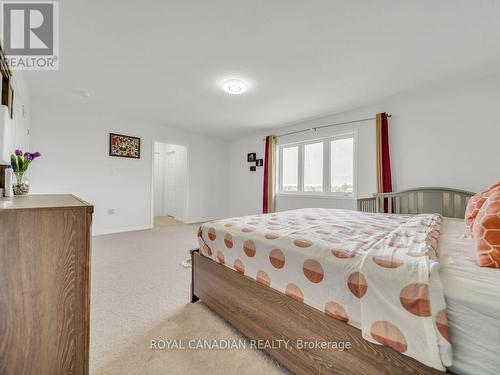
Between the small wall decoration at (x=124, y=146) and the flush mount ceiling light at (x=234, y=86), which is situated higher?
the flush mount ceiling light at (x=234, y=86)

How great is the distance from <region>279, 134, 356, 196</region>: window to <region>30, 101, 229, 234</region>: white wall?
98.3 inches

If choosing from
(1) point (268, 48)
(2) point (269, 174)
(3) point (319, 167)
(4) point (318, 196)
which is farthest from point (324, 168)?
(1) point (268, 48)

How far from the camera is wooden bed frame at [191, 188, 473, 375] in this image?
0.86 meters

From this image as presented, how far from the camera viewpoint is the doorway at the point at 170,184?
18.9 ft

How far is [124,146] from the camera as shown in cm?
443

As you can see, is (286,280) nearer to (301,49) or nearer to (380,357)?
(380,357)

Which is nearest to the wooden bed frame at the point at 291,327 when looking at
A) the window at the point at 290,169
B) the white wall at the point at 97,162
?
→ the window at the point at 290,169

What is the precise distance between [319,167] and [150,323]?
3.70 metres

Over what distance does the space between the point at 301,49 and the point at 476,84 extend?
2.36 metres

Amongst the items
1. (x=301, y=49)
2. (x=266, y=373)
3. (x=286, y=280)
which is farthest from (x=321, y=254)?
(x=301, y=49)

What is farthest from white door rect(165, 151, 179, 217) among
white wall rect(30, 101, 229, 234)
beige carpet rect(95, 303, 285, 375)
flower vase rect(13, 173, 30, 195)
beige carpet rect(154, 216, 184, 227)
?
beige carpet rect(95, 303, 285, 375)

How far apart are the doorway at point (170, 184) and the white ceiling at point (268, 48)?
2.65 meters

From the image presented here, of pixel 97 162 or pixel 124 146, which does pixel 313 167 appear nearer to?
pixel 124 146

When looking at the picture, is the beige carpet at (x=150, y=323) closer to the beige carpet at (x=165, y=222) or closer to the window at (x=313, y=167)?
the beige carpet at (x=165, y=222)
